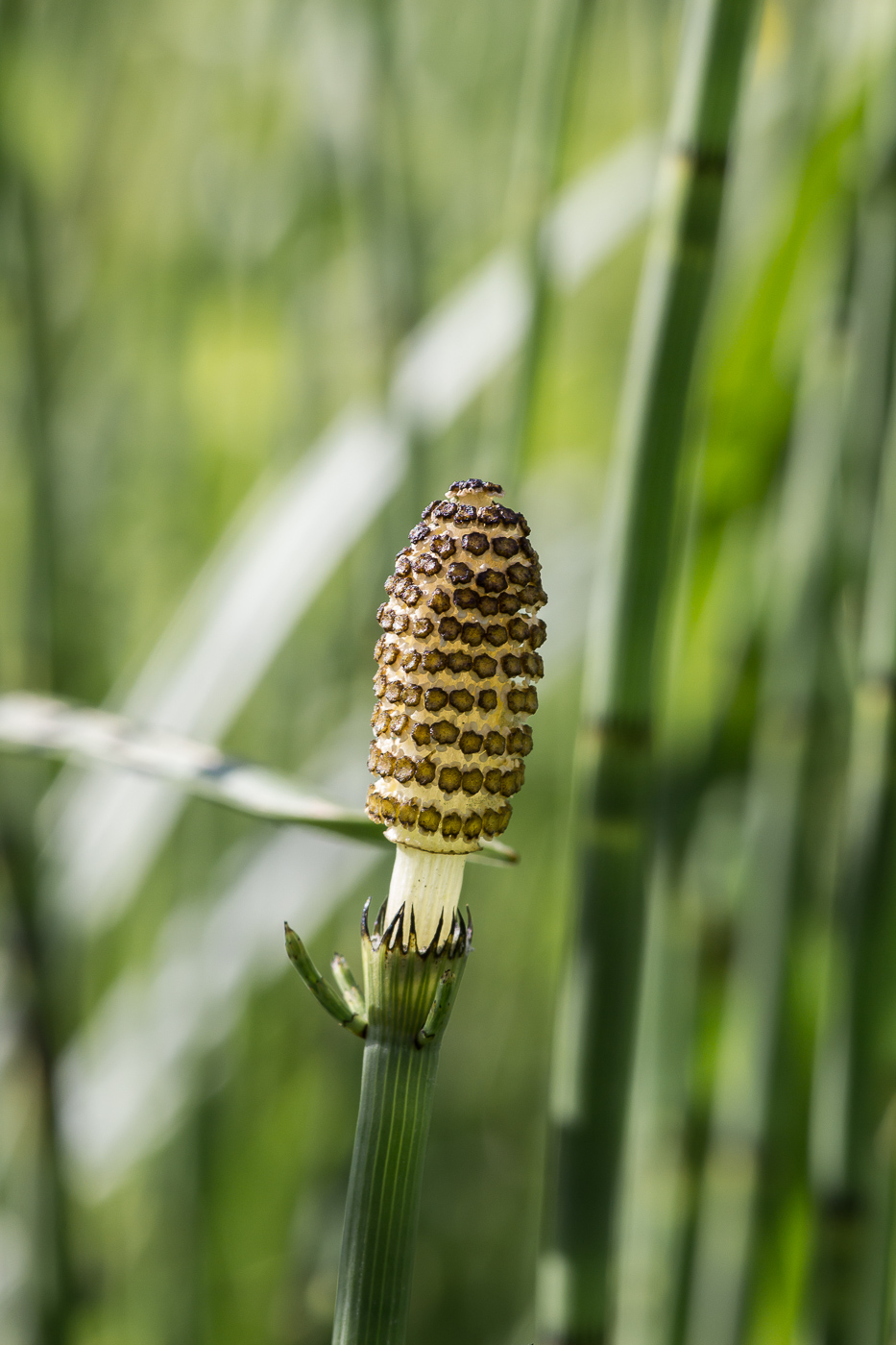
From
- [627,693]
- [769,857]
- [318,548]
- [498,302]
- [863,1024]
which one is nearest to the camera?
→ [627,693]

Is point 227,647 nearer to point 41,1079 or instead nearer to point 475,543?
point 41,1079

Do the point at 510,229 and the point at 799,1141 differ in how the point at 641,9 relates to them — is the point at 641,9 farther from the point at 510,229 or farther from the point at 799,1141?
the point at 799,1141

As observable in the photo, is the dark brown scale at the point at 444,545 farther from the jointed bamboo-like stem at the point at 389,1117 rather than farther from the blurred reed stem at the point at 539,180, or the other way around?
the blurred reed stem at the point at 539,180

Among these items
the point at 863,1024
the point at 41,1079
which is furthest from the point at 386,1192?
the point at 41,1079

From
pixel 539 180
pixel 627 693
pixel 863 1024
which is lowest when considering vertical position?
pixel 863 1024

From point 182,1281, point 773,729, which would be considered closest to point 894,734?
point 773,729

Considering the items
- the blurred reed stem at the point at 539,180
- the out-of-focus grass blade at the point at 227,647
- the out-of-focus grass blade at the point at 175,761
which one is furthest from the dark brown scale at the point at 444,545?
the out-of-focus grass blade at the point at 227,647

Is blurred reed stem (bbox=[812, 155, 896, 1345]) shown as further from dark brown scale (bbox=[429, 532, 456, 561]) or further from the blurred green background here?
dark brown scale (bbox=[429, 532, 456, 561])

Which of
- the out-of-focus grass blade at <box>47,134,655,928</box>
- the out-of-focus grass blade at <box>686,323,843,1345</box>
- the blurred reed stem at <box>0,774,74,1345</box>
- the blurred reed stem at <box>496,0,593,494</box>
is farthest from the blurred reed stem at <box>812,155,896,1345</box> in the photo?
the blurred reed stem at <box>0,774,74,1345</box>
